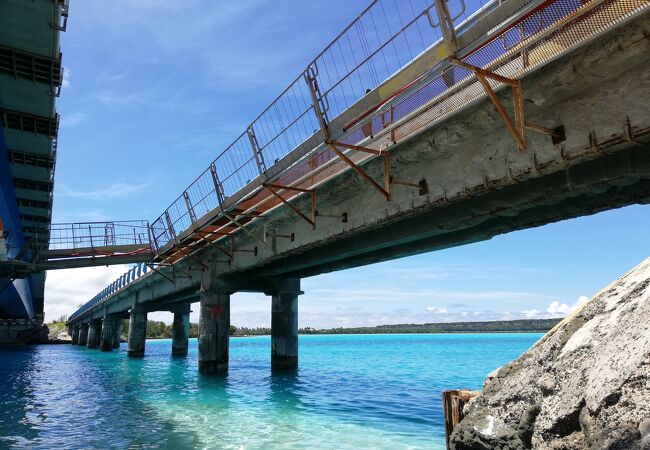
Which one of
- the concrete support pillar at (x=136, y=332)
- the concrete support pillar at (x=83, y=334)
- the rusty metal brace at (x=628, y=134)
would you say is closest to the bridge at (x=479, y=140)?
the rusty metal brace at (x=628, y=134)

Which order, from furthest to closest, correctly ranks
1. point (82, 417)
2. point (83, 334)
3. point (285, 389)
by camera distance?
point (83, 334)
point (285, 389)
point (82, 417)

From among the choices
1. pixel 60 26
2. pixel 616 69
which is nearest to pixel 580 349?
pixel 616 69

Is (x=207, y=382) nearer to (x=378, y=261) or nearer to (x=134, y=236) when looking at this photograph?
(x=378, y=261)

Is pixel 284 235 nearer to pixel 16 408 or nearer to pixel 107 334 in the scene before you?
pixel 16 408

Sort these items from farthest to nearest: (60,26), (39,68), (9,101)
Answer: (9,101) < (39,68) < (60,26)

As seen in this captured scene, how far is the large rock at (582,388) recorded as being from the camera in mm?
4484

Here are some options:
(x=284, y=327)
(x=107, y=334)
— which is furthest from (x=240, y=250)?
(x=107, y=334)

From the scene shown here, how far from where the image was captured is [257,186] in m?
13.3

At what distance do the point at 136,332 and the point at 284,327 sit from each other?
22.4m

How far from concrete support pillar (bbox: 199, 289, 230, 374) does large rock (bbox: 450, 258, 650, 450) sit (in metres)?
17.8

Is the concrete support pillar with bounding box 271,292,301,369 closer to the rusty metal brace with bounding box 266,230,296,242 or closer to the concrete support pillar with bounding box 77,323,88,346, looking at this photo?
the rusty metal brace with bounding box 266,230,296,242

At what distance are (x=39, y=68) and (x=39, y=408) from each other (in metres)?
12.3

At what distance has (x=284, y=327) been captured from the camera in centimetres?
2506

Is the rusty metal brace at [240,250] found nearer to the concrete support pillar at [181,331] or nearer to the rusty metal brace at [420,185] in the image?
the rusty metal brace at [420,185]
